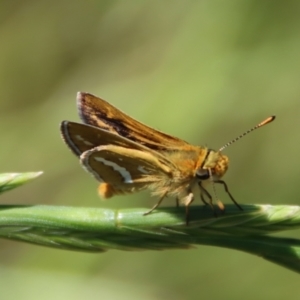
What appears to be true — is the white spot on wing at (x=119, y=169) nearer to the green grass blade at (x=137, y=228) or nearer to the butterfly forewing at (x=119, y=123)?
the butterfly forewing at (x=119, y=123)

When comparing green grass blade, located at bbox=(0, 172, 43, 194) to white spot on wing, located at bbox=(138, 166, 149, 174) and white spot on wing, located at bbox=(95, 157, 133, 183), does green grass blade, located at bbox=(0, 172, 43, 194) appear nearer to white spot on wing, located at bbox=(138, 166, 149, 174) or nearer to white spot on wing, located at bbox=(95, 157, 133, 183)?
white spot on wing, located at bbox=(95, 157, 133, 183)

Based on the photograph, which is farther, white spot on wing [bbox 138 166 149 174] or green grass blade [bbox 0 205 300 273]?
white spot on wing [bbox 138 166 149 174]

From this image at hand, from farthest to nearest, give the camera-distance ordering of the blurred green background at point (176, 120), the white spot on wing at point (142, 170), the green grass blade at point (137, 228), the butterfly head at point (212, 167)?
the blurred green background at point (176, 120) → the white spot on wing at point (142, 170) → the butterfly head at point (212, 167) → the green grass blade at point (137, 228)

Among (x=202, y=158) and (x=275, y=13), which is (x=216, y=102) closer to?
(x=275, y=13)

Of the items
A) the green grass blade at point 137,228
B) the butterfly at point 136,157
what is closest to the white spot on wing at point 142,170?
the butterfly at point 136,157

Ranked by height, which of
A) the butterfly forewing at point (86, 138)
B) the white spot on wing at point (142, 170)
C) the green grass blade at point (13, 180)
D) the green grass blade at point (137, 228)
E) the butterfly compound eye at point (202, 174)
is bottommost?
the green grass blade at point (137, 228)

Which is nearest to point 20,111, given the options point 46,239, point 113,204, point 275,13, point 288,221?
point 113,204

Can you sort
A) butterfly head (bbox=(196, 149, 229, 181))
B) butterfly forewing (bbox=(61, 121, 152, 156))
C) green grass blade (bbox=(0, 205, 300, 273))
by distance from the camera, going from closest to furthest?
green grass blade (bbox=(0, 205, 300, 273)) < butterfly forewing (bbox=(61, 121, 152, 156)) < butterfly head (bbox=(196, 149, 229, 181))

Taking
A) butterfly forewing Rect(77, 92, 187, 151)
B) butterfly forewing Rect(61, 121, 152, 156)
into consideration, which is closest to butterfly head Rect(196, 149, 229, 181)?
butterfly forewing Rect(77, 92, 187, 151)
